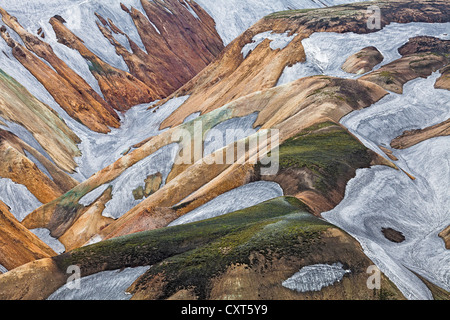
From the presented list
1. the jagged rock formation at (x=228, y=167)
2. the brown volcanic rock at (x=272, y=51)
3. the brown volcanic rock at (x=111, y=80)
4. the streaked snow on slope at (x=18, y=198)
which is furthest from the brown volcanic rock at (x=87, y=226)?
the brown volcanic rock at (x=111, y=80)

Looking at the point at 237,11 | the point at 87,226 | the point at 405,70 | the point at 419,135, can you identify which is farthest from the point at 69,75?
the point at 237,11

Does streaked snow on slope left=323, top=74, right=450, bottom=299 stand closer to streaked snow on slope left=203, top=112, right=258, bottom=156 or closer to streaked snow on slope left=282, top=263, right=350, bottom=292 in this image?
streaked snow on slope left=282, top=263, right=350, bottom=292

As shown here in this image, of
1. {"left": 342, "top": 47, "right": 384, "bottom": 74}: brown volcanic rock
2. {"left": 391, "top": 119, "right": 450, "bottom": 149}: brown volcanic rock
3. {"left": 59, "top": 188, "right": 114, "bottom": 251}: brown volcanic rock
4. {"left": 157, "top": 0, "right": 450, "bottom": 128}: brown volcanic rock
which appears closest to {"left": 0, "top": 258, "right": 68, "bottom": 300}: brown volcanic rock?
{"left": 59, "top": 188, "right": 114, "bottom": 251}: brown volcanic rock

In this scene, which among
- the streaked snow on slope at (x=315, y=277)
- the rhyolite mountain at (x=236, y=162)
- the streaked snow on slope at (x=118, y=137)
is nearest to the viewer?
the streaked snow on slope at (x=315, y=277)

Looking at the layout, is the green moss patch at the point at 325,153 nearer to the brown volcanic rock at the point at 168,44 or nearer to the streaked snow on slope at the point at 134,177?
the streaked snow on slope at the point at 134,177

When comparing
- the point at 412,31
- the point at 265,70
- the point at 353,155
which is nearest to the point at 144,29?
the point at 265,70

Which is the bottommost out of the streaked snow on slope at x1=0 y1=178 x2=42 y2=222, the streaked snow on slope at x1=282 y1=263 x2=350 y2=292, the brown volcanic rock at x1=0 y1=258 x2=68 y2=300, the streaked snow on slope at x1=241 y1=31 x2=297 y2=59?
the streaked snow on slope at x1=241 y1=31 x2=297 y2=59

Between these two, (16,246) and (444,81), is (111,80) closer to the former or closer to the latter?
(444,81)
